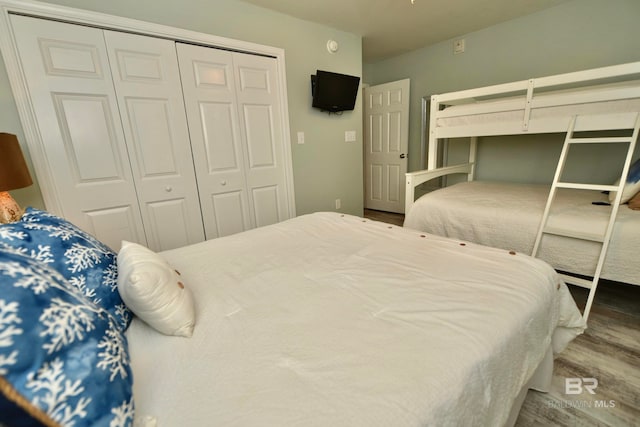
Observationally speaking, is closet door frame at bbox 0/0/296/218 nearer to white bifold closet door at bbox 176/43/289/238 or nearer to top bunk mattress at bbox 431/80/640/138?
white bifold closet door at bbox 176/43/289/238

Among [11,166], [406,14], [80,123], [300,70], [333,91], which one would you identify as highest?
[406,14]

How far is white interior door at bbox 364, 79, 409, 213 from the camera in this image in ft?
13.7

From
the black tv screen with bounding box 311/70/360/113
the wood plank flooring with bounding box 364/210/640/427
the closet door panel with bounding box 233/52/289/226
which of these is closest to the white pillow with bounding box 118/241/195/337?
the wood plank flooring with bounding box 364/210/640/427

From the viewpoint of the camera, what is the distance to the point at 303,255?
1.40m

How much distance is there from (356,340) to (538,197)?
2508mm

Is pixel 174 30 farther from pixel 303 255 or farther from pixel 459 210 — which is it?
pixel 459 210

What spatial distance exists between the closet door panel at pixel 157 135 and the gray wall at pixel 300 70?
0.25 meters

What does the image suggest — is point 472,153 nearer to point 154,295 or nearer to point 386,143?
point 386,143

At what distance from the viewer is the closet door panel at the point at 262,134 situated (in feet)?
8.63

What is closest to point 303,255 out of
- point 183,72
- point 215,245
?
point 215,245

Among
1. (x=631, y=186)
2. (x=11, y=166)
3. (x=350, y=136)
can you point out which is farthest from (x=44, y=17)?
(x=631, y=186)

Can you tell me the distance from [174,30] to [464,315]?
2.74 meters

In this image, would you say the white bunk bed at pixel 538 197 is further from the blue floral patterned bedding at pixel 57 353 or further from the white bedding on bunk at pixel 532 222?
the blue floral patterned bedding at pixel 57 353

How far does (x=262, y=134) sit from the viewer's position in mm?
2801
